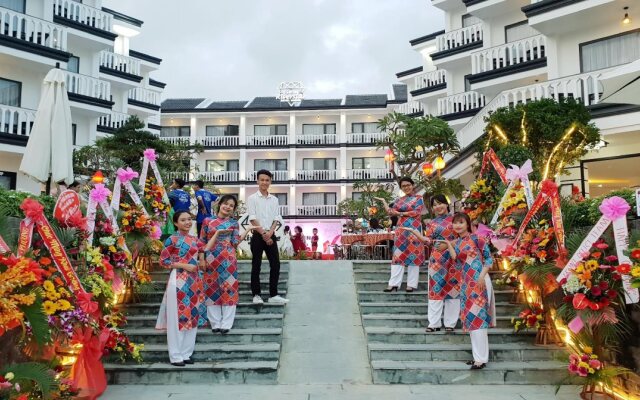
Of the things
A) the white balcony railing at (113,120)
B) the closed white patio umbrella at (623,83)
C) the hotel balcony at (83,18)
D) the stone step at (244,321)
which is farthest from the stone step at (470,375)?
the white balcony railing at (113,120)

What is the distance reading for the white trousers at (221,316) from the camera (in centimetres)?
609

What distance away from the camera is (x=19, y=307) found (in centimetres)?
365

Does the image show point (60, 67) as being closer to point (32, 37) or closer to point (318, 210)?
point (32, 37)

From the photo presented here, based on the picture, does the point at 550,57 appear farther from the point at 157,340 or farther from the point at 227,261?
the point at 157,340

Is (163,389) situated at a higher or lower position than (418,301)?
lower

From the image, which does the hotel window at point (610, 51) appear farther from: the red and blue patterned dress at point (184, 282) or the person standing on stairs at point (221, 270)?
the red and blue patterned dress at point (184, 282)

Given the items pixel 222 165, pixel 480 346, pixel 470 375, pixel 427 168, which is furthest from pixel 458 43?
pixel 222 165

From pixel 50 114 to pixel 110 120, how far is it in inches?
604

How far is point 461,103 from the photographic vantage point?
1942 centimetres

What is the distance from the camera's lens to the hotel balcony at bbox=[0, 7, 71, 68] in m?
14.4

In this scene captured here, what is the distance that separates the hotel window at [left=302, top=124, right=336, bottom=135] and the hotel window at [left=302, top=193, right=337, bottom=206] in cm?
460

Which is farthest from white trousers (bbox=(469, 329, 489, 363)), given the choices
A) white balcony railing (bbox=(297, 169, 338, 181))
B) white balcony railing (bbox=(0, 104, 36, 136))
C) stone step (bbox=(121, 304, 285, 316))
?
white balcony railing (bbox=(297, 169, 338, 181))

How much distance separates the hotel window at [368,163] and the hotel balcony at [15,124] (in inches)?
907

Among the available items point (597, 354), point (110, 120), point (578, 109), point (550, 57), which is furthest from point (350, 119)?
point (597, 354)
